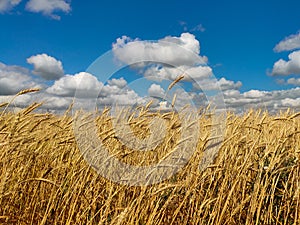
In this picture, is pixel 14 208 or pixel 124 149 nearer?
pixel 14 208

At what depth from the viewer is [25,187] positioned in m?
2.55

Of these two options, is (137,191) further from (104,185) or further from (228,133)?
(228,133)

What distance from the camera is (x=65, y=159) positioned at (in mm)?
3168

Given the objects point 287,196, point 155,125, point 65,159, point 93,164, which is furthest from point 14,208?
point 155,125

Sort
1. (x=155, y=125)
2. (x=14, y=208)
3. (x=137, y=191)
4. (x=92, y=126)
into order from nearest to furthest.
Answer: (x=14, y=208)
(x=137, y=191)
(x=92, y=126)
(x=155, y=125)

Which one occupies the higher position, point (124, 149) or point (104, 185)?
point (124, 149)

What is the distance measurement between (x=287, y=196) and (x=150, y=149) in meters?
1.28

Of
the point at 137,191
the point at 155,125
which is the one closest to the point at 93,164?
the point at 137,191

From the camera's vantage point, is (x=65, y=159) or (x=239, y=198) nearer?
(x=239, y=198)

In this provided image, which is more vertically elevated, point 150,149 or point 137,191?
point 150,149

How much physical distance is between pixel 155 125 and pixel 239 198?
180 cm

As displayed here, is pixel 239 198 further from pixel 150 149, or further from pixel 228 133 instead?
pixel 228 133

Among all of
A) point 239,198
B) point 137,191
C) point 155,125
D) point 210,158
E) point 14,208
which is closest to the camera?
point 14,208

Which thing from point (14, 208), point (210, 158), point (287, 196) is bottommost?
point (14, 208)
